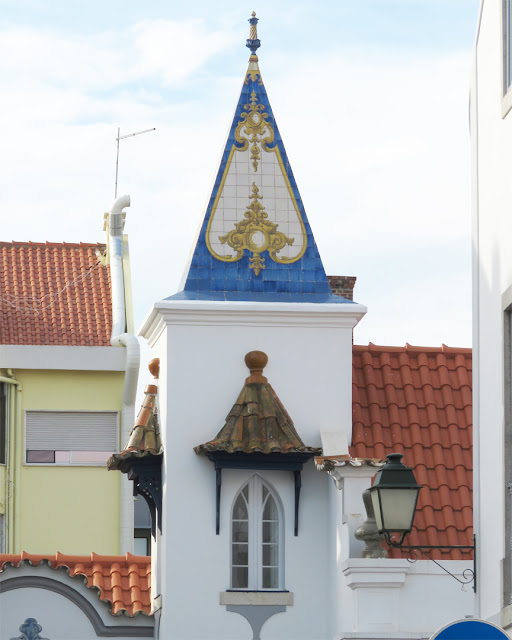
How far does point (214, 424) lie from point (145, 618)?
273 centimetres

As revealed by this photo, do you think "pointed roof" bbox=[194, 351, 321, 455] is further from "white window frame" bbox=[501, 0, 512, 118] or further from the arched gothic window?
"white window frame" bbox=[501, 0, 512, 118]

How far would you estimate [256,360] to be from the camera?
21906 mm

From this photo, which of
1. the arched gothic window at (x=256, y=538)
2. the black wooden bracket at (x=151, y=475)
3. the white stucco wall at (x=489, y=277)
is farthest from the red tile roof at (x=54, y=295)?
the white stucco wall at (x=489, y=277)

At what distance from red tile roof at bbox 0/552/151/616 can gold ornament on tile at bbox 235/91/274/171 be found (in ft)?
18.7

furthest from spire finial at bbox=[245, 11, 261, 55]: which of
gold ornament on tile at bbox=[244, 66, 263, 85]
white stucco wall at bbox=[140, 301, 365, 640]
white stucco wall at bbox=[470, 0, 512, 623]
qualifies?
white stucco wall at bbox=[470, 0, 512, 623]

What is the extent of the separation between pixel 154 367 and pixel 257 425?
2049 millimetres

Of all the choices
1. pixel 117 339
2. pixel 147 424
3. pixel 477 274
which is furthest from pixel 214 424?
pixel 117 339

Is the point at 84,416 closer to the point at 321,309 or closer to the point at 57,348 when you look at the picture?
the point at 57,348

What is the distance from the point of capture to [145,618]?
73.8 feet

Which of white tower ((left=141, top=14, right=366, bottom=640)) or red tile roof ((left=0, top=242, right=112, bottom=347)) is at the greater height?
red tile roof ((left=0, top=242, right=112, bottom=347))

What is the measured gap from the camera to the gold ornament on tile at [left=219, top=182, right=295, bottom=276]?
2261cm

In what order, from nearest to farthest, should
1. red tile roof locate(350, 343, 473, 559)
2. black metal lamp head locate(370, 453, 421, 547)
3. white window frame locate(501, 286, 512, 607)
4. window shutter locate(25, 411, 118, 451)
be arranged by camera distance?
black metal lamp head locate(370, 453, 421, 547) → white window frame locate(501, 286, 512, 607) → red tile roof locate(350, 343, 473, 559) → window shutter locate(25, 411, 118, 451)

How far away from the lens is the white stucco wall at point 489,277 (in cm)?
1590

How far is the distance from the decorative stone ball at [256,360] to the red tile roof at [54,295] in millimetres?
13780
